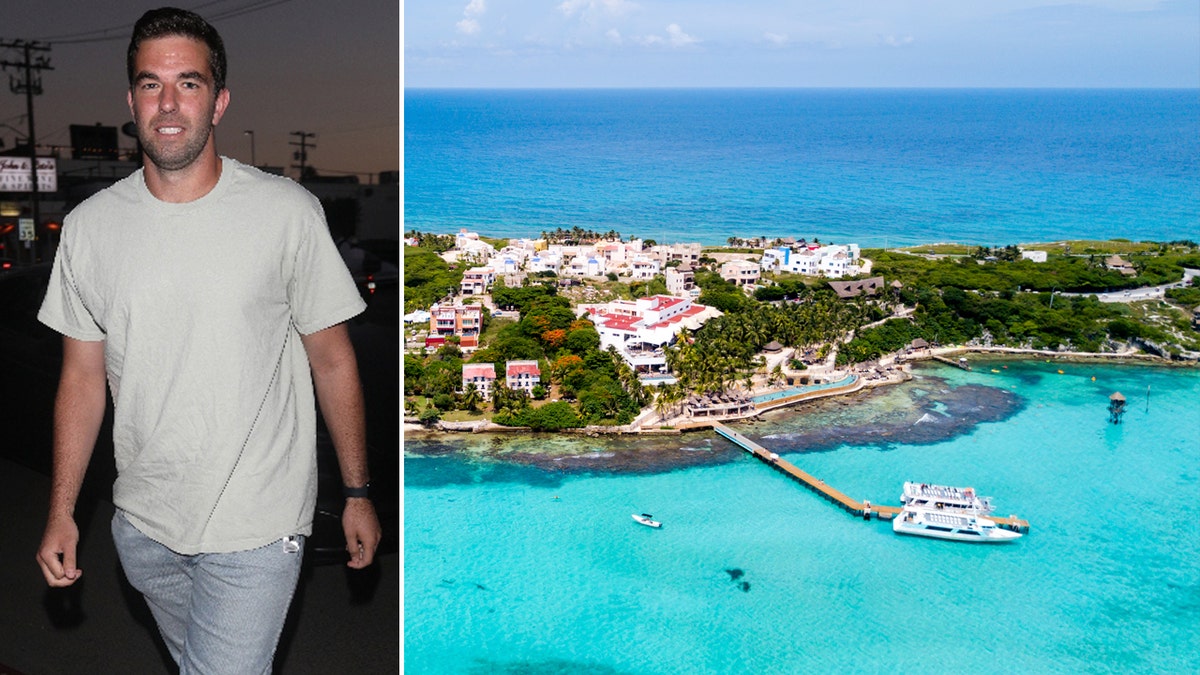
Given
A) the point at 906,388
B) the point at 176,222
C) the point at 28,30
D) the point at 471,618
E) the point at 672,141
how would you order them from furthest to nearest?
the point at 672,141, the point at 906,388, the point at 471,618, the point at 28,30, the point at 176,222

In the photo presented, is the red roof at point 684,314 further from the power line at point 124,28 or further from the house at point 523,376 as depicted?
the power line at point 124,28

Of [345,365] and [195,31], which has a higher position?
[195,31]

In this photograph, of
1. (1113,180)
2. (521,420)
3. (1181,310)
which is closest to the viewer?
(521,420)

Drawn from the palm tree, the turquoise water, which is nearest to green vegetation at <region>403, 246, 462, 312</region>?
the palm tree

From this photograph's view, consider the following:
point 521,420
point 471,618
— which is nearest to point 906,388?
point 521,420

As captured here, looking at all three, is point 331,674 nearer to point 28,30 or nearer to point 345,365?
point 345,365

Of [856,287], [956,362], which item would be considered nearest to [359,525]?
[956,362]
